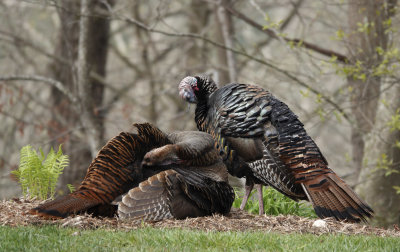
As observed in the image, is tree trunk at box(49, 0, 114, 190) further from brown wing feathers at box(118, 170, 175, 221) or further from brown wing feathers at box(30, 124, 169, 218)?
brown wing feathers at box(118, 170, 175, 221)

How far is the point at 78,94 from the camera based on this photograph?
10.5 m

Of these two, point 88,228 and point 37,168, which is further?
point 37,168

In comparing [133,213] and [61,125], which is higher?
[61,125]

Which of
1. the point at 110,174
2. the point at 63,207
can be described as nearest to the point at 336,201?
the point at 110,174

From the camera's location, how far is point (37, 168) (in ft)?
19.1

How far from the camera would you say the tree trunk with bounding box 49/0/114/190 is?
1051 centimetres

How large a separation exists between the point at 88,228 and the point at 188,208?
3.39ft

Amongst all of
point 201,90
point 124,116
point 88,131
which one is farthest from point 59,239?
point 124,116

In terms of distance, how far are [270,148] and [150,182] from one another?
1.34 meters

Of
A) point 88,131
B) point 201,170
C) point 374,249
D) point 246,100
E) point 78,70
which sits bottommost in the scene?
point 374,249

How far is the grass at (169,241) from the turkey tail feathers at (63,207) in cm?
15

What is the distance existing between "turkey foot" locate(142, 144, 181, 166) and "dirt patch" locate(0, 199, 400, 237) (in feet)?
1.95

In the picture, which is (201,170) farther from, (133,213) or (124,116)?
(124,116)

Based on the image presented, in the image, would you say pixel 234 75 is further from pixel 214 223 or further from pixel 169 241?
pixel 169 241
